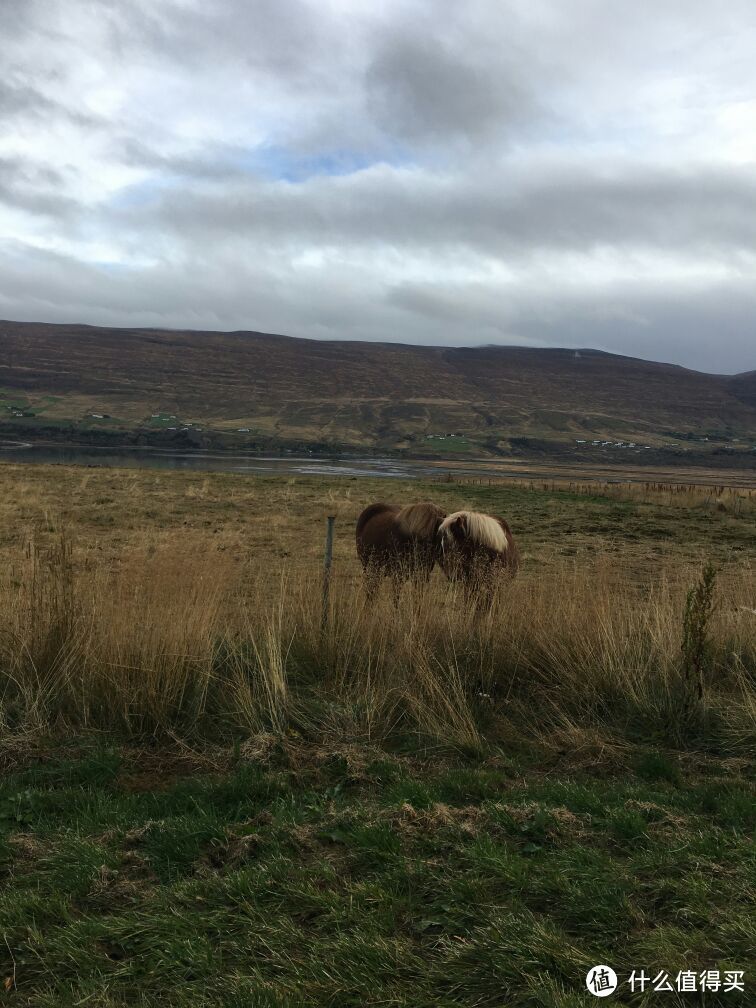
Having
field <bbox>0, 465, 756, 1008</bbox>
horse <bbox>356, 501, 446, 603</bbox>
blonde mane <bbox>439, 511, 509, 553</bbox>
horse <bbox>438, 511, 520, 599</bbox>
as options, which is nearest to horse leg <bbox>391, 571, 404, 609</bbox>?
field <bbox>0, 465, 756, 1008</bbox>

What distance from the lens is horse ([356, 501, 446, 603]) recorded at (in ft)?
25.9

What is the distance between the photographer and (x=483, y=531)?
744 centimetres

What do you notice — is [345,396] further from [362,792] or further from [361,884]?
[361,884]

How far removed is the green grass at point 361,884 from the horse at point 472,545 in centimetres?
344

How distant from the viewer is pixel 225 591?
5836 millimetres

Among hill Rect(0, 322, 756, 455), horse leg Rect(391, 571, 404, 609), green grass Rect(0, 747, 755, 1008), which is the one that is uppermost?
hill Rect(0, 322, 756, 455)

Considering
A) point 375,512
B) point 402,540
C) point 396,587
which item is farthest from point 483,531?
point 375,512

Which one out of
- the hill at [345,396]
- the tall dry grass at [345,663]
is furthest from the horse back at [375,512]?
the hill at [345,396]

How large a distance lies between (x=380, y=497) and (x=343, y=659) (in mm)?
22171

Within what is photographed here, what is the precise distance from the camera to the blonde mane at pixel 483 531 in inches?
293

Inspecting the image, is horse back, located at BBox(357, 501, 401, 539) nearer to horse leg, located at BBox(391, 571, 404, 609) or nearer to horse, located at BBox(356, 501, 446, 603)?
horse, located at BBox(356, 501, 446, 603)

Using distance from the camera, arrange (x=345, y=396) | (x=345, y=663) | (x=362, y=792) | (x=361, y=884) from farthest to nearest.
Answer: (x=345, y=396)
(x=345, y=663)
(x=362, y=792)
(x=361, y=884)

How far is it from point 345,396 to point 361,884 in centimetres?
13958

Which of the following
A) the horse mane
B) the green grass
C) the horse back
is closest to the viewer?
the green grass
